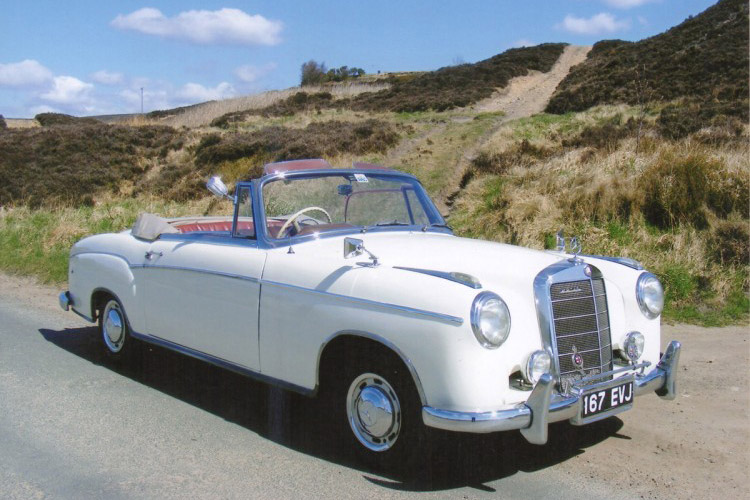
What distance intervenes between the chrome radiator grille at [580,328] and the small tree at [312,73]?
51956mm

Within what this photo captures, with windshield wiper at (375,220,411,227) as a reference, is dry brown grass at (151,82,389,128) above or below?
above

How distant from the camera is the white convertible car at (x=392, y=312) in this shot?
3373mm

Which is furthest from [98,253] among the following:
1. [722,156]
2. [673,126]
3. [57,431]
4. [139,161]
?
[139,161]

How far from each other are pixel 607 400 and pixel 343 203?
2.31 metres

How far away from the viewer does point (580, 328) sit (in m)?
3.81

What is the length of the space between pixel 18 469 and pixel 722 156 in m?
9.30

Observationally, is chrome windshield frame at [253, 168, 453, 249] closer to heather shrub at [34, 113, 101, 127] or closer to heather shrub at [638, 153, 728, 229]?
heather shrub at [638, 153, 728, 229]

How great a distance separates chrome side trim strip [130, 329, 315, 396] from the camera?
412cm

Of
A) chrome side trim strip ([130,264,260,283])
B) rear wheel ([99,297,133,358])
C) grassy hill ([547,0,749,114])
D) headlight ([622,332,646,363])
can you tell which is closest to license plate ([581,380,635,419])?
headlight ([622,332,646,363])

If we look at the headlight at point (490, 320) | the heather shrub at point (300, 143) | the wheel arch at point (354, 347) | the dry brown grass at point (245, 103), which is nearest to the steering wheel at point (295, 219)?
the wheel arch at point (354, 347)

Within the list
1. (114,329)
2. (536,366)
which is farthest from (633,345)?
(114,329)

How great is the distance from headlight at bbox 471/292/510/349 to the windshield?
63.5 inches

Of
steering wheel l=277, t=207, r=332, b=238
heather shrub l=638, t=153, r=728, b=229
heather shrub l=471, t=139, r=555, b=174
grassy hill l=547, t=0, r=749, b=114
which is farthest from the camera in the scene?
grassy hill l=547, t=0, r=749, b=114

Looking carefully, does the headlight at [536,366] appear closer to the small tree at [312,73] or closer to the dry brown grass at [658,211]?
the dry brown grass at [658,211]
